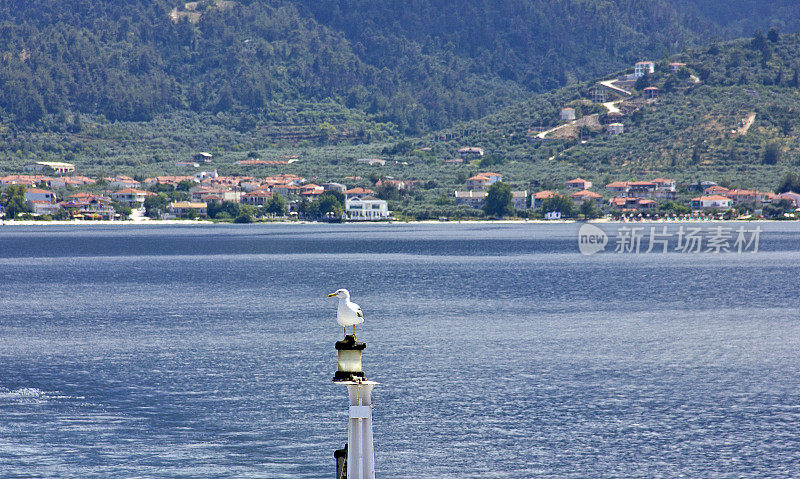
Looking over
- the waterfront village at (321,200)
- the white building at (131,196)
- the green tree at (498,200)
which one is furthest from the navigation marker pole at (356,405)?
the white building at (131,196)

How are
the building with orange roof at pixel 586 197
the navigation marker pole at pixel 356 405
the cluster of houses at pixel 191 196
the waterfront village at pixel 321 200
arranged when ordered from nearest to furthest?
the navigation marker pole at pixel 356 405 → the waterfront village at pixel 321 200 → the building with orange roof at pixel 586 197 → the cluster of houses at pixel 191 196

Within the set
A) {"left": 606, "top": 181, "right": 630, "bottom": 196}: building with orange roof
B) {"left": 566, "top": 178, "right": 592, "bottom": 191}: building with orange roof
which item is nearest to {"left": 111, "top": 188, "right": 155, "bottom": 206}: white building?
{"left": 566, "top": 178, "right": 592, "bottom": 191}: building with orange roof

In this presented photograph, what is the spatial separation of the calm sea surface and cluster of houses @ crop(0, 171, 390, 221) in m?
106

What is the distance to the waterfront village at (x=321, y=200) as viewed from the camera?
158250 millimetres

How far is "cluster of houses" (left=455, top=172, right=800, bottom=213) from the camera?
510 ft

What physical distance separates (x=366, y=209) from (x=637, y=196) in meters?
48.6

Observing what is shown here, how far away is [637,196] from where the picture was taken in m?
162

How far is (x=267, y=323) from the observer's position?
1770 inches

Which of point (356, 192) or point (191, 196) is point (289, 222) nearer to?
point (356, 192)

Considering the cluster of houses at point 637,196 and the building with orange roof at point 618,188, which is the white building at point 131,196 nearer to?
the cluster of houses at point 637,196

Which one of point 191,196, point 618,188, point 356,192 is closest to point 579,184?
point 618,188

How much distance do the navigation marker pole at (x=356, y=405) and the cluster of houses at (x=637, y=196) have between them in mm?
152251

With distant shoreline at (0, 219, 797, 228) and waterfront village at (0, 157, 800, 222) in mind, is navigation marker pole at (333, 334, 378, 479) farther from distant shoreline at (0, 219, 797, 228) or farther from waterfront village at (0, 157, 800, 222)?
distant shoreline at (0, 219, 797, 228)

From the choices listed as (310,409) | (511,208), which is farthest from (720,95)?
(310,409)
